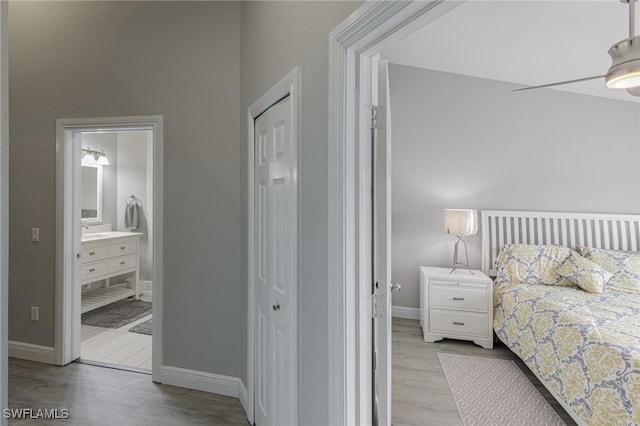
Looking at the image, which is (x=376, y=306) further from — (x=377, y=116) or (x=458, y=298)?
(x=458, y=298)

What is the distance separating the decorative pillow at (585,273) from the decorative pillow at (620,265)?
75 mm

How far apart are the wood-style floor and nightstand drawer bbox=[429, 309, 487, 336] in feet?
1.46

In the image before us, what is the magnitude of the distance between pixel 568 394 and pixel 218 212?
8.56 feet

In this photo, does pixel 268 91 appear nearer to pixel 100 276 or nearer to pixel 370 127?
pixel 370 127

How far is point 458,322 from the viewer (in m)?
3.26

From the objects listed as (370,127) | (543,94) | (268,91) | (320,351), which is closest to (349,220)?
(370,127)

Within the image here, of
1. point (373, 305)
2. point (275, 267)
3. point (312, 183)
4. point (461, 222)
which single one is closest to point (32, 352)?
point (275, 267)

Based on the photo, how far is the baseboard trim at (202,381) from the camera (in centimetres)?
241

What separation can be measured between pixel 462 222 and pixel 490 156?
0.99m

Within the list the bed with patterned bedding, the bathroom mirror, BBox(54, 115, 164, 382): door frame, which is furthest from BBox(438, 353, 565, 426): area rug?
the bathroom mirror

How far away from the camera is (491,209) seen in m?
3.79

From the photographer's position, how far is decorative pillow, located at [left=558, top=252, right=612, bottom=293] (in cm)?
292

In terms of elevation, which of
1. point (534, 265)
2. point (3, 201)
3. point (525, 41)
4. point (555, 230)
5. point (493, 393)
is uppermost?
point (525, 41)

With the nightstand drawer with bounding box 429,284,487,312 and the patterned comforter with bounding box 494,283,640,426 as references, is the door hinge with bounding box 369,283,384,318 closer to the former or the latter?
the patterned comforter with bounding box 494,283,640,426
